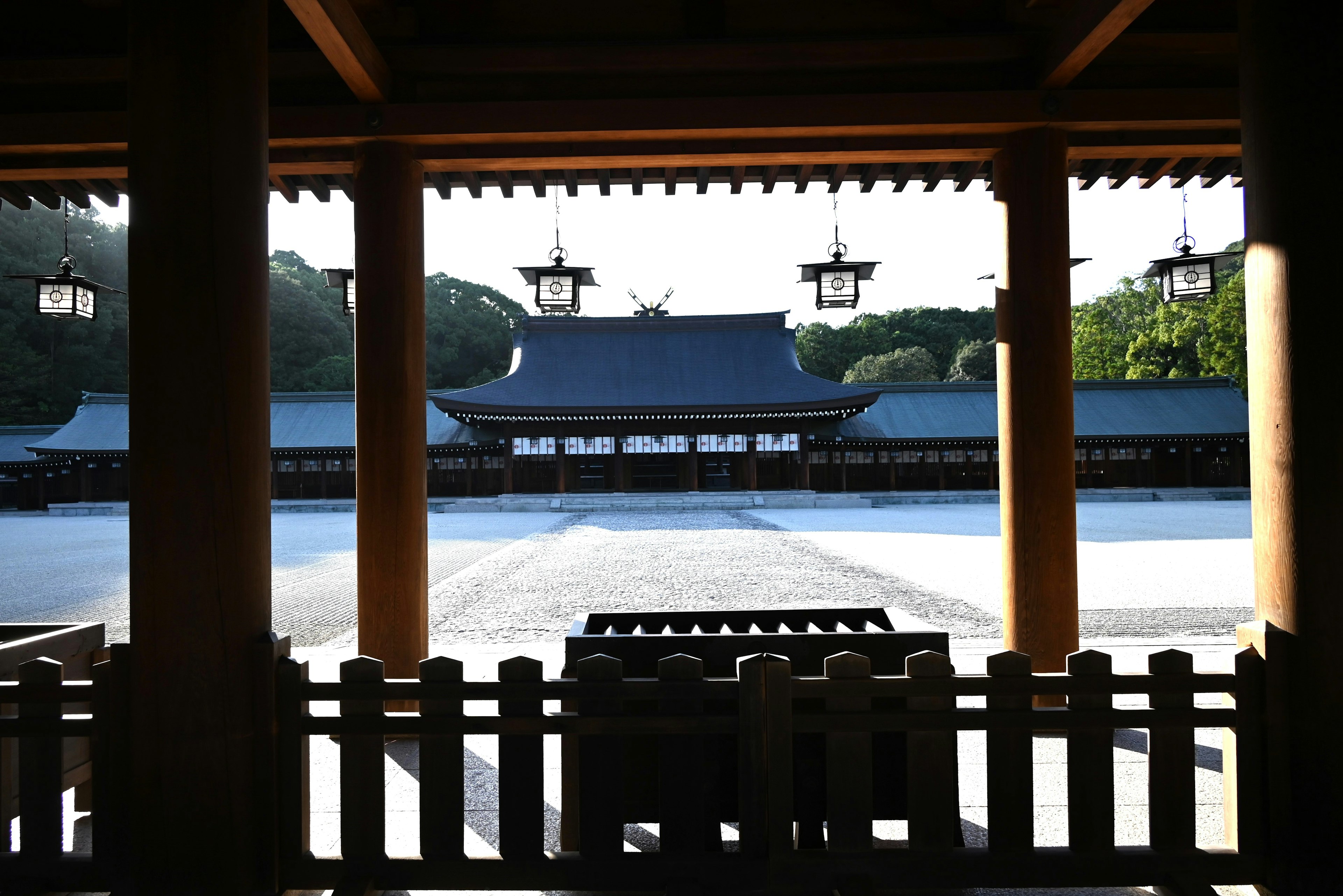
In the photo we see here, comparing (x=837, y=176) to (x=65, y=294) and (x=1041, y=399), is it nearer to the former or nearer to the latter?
(x=1041, y=399)

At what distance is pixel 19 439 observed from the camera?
28.4 metres

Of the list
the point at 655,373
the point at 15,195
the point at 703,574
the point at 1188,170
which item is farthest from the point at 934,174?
the point at 655,373

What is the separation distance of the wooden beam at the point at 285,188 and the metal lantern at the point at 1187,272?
5.88 metres

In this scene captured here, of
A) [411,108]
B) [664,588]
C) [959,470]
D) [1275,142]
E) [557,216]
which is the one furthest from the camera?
[959,470]

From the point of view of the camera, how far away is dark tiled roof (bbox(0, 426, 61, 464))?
1070 inches

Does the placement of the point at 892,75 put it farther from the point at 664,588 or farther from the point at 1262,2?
the point at 664,588

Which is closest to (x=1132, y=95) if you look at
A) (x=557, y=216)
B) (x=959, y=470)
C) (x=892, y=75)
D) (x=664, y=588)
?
(x=892, y=75)

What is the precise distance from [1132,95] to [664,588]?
6142 mm

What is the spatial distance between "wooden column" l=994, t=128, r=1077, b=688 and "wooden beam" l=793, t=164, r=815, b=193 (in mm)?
946

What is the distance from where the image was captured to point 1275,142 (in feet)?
6.48

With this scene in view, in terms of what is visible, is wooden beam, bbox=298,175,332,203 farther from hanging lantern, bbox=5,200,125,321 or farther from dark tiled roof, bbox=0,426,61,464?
dark tiled roof, bbox=0,426,61,464

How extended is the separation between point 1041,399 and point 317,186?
3803mm

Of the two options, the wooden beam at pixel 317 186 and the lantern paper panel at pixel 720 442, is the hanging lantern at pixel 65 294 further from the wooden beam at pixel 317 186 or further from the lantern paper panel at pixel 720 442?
the lantern paper panel at pixel 720 442

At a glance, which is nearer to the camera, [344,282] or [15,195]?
[15,195]
